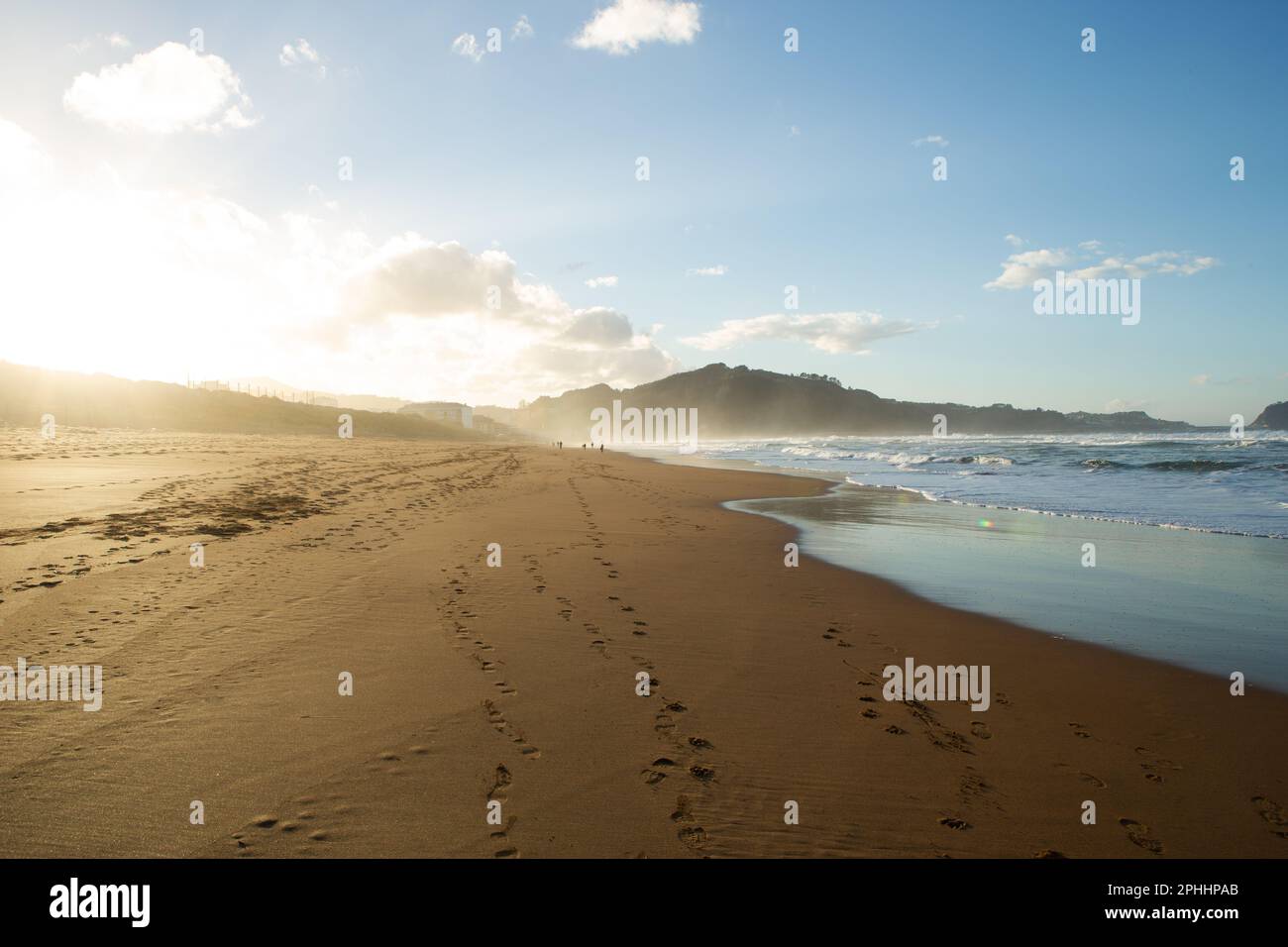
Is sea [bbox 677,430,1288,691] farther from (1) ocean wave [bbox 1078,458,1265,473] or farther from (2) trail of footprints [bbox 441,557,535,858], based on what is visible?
(2) trail of footprints [bbox 441,557,535,858]

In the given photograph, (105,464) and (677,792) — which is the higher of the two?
(105,464)

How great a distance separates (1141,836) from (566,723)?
12.8 ft

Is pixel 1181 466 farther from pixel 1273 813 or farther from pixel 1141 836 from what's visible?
pixel 1141 836

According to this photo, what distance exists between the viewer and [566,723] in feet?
17.0

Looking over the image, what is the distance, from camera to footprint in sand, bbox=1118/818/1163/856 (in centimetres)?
385

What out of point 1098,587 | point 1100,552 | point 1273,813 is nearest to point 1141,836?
point 1273,813

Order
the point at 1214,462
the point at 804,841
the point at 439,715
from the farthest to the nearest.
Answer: the point at 1214,462
the point at 439,715
the point at 804,841

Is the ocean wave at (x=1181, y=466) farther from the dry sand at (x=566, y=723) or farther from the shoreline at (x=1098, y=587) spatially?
the dry sand at (x=566, y=723)

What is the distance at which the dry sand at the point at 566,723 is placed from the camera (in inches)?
149
